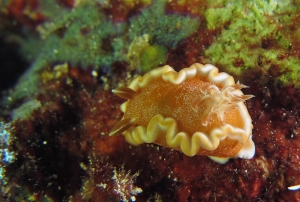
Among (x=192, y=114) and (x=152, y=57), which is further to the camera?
(x=152, y=57)

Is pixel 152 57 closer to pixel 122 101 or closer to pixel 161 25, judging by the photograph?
pixel 161 25

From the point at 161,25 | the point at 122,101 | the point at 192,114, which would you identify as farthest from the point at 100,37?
the point at 192,114

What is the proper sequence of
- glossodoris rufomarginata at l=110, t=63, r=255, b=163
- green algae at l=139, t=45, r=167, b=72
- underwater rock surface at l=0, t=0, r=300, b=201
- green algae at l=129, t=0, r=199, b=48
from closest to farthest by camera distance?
glossodoris rufomarginata at l=110, t=63, r=255, b=163
underwater rock surface at l=0, t=0, r=300, b=201
green algae at l=129, t=0, r=199, b=48
green algae at l=139, t=45, r=167, b=72

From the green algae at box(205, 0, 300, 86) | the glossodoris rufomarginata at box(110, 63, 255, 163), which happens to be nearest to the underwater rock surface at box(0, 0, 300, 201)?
the green algae at box(205, 0, 300, 86)

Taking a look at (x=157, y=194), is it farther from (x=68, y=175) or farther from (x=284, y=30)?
(x=284, y=30)

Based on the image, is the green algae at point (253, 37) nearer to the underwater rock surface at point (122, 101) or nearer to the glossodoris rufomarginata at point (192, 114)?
the underwater rock surface at point (122, 101)

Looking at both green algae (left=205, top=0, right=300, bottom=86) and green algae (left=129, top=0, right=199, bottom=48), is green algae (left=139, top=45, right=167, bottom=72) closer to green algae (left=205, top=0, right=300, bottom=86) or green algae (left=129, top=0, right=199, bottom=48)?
green algae (left=129, top=0, right=199, bottom=48)

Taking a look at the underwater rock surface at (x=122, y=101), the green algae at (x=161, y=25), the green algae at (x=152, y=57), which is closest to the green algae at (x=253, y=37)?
the underwater rock surface at (x=122, y=101)

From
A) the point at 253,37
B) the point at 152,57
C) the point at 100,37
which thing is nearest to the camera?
the point at 253,37
